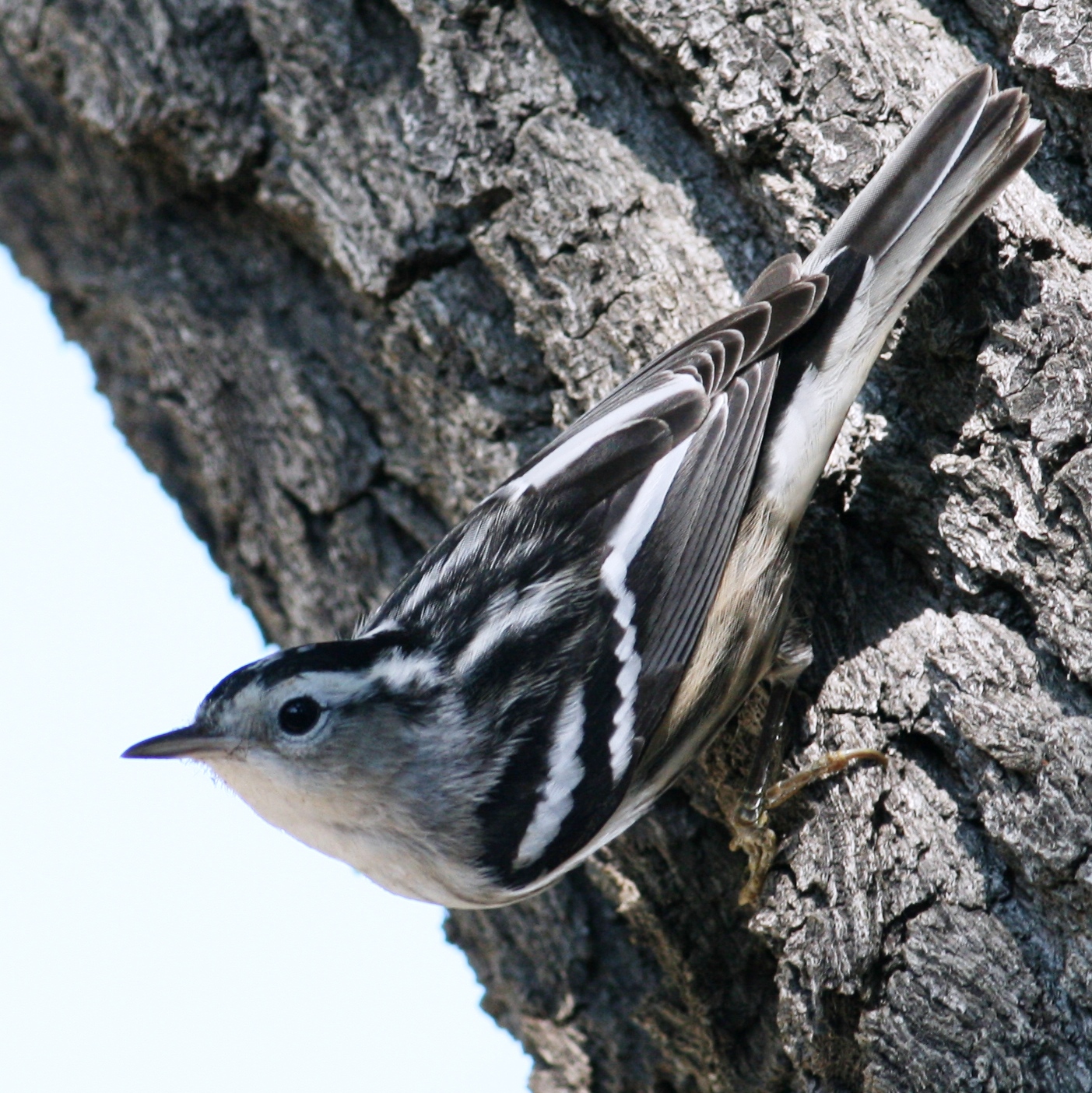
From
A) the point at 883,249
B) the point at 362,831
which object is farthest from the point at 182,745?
the point at 883,249

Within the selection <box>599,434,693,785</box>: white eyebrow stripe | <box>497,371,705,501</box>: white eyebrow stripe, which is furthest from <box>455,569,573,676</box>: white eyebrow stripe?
<box>497,371,705,501</box>: white eyebrow stripe

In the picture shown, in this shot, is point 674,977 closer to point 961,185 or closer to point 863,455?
point 863,455

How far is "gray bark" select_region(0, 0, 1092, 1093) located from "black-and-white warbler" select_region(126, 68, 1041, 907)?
0.59 feet

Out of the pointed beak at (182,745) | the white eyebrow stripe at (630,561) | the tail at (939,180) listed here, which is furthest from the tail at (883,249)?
the pointed beak at (182,745)

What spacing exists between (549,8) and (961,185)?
1.35 metres

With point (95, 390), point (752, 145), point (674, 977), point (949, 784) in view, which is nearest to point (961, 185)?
point (752, 145)

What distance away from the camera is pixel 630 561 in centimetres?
283

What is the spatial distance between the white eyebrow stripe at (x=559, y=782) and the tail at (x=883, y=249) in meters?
0.67

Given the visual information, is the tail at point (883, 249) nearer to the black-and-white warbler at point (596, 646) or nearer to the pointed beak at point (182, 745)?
the black-and-white warbler at point (596, 646)

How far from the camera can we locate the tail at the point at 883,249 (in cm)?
258

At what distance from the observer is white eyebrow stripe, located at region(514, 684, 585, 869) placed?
9.13 feet

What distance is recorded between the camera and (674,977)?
10.6 ft

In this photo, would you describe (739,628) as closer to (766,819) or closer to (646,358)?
(766,819)

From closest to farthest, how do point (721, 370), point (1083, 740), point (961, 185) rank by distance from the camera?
point (1083, 740) → point (961, 185) → point (721, 370)
